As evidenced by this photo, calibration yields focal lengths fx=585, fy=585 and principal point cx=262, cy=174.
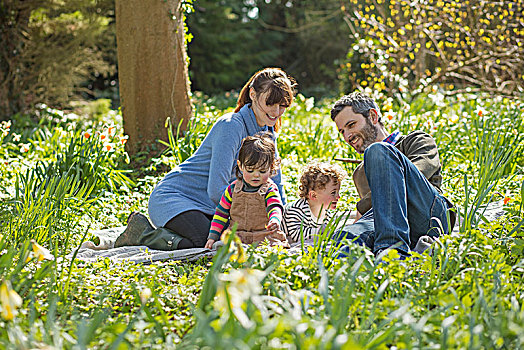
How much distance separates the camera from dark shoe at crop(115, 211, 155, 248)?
3447mm

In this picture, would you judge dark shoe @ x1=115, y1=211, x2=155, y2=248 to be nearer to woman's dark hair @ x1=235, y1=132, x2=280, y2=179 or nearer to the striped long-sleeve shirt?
the striped long-sleeve shirt

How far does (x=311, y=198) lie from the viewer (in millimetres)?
3455

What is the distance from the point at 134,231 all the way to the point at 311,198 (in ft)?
3.49

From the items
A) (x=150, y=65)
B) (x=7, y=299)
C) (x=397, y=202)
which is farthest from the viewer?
(x=150, y=65)

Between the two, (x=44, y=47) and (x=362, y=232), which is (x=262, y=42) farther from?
(x=362, y=232)

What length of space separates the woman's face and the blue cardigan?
0.14 ft

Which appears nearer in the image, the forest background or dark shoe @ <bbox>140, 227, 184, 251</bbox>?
dark shoe @ <bbox>140, 227, 184, 251</bbox>

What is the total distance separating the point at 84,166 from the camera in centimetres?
449

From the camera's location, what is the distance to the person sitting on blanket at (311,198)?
3.40 meters

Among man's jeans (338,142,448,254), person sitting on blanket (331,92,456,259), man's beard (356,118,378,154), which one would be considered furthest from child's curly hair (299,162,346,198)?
man's jeans (338,142,448,254)

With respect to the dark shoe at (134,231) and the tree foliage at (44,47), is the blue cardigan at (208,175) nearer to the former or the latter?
the dark shoe at (134,231)

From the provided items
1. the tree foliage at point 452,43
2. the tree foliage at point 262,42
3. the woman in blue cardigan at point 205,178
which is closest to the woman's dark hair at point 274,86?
the woman in blue cardigan at point 205,178

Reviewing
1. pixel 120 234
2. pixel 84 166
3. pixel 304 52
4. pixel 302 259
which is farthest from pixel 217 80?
pixel 302 259

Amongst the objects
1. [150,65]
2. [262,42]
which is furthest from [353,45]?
[262,42]
